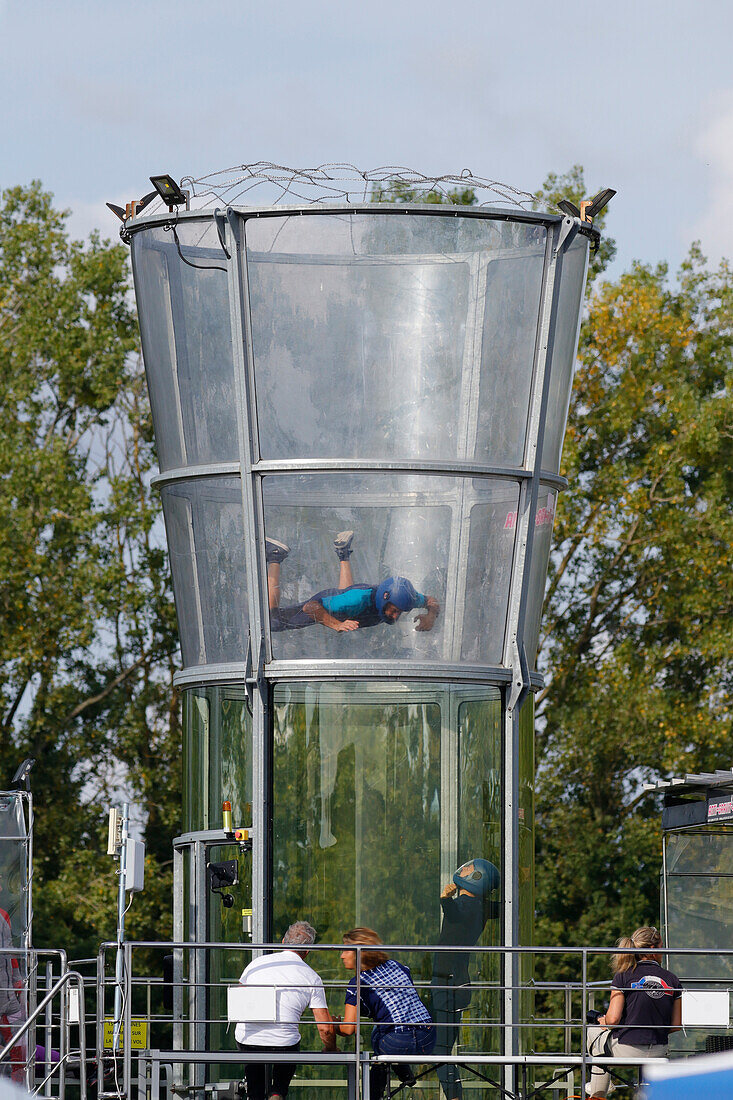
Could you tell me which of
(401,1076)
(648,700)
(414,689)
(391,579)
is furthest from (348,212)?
(648,700)

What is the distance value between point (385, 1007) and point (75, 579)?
16531 mm

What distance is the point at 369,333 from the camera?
12414 mm

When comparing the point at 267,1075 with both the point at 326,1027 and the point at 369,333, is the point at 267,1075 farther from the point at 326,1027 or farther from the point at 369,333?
the point at 369,333

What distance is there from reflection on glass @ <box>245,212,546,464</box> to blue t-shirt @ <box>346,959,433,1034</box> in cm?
388

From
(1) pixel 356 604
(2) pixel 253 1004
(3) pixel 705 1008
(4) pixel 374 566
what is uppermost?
(4) pixel 374 566

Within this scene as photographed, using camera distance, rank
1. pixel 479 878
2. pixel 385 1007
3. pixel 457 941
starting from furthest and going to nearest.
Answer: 1. pixel 479 878
2. pixel 457 941
3. pixel 385 1007

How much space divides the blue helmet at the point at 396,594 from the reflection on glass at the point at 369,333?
3.14 ft

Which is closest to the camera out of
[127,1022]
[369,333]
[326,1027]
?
[127,1022]

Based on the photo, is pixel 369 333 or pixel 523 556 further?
pixel 523 556

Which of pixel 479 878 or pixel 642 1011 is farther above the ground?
pixel 479 878

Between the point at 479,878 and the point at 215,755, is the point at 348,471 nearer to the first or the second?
the point at 215,755

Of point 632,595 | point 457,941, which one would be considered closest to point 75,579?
point 632,595

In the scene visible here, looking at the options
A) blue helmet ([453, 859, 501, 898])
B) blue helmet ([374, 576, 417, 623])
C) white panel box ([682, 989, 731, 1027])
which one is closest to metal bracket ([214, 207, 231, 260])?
blue helmet ([374, 576, 417, 623])

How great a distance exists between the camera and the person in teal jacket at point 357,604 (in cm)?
1227
